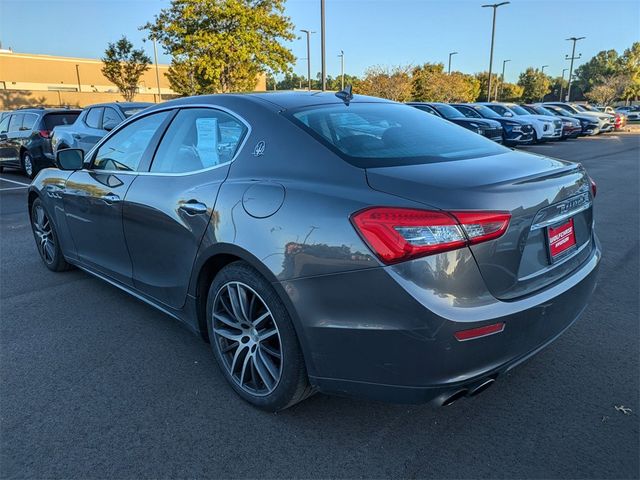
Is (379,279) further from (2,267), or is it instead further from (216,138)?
(2,267)

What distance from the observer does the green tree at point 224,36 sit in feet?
83.2

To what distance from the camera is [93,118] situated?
33.3 feet

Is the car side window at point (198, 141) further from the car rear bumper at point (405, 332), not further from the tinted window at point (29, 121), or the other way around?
the tinted window at point (29, 121)

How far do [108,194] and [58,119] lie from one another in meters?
9.87

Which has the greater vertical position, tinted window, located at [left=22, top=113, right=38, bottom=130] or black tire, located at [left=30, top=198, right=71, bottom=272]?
tinted window, located at [left=22, top=113, right=38, bottom=130]

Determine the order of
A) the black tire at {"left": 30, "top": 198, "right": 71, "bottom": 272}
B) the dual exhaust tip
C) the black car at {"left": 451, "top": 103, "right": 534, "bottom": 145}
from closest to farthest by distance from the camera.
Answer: the dual exhaust tip < the black tire at {"left": 30, "top": 198, "right": 71, "bottom": 272} < the black car at {"left": 451, "top": 103, "right": 534, "bottom": 145}

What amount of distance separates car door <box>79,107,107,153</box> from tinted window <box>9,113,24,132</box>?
125 inches

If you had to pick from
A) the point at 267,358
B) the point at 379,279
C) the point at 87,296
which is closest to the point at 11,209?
the point at 87,296

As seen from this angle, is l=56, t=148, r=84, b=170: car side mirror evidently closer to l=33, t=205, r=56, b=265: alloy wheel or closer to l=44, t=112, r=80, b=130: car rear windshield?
l=33, t=205, r=56, b=265: alloy wheel

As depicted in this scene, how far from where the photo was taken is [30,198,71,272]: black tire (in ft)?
15.2

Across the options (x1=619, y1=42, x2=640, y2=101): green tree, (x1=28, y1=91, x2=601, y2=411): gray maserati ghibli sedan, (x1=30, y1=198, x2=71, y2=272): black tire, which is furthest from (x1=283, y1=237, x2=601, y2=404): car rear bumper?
(x1=619, y1=42, x2=640, y2=101): green tree

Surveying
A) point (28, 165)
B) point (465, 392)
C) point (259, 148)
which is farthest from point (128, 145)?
point (28, 165)

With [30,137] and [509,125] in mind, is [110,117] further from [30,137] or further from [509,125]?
[509,125]

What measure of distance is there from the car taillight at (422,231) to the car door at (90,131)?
9.00 metres
